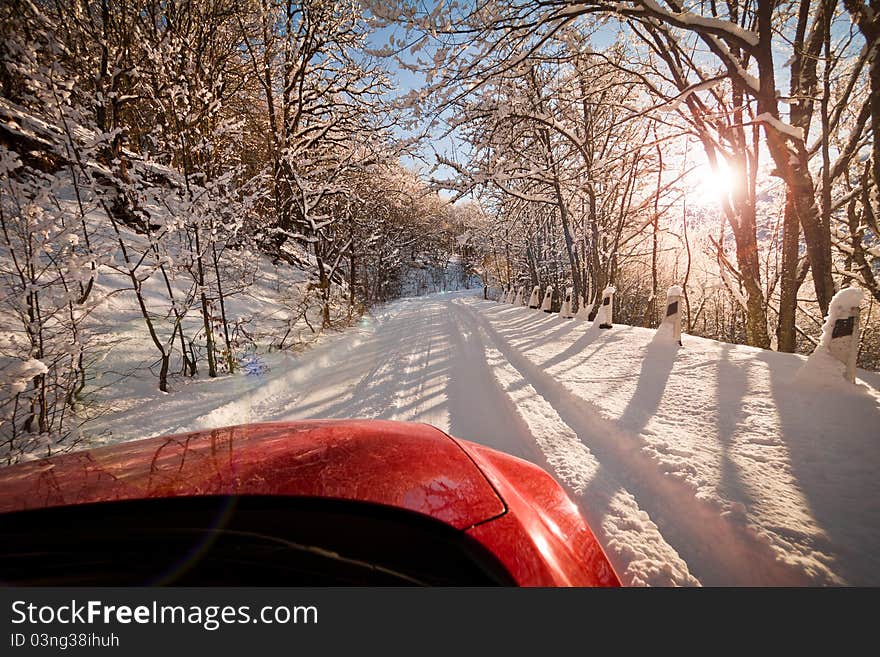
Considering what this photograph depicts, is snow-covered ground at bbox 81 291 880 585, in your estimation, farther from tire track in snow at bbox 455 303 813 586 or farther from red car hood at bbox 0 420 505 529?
red car hood at bbox 0 420 505 529

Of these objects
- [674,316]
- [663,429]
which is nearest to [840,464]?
[663,429]

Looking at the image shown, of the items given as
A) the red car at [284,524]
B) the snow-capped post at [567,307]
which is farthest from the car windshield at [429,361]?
the snow-capped post at [567,307]

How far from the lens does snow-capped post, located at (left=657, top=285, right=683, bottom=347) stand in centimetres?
552

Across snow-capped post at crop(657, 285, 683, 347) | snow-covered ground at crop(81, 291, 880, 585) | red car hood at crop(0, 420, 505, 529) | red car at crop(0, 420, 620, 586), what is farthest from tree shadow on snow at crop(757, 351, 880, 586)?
snow-capped post at crop(657, 285, 683, 347)

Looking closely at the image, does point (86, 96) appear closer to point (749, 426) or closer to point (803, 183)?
point (749, 426)

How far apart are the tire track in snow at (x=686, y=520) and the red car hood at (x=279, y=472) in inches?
52.3

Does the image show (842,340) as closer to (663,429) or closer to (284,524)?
(663,429)

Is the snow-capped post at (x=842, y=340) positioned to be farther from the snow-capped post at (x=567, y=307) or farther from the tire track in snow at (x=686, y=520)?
the snow-capped post at (x=567, y=307)

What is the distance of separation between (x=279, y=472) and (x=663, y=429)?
315 centimetres

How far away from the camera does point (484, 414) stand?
3734mm

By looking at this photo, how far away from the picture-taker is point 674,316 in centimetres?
562

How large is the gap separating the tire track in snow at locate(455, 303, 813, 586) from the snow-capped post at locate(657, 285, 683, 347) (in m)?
3.45

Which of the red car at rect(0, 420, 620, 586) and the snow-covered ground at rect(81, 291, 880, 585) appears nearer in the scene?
the red car at rect(0, 420, 620, 586)
